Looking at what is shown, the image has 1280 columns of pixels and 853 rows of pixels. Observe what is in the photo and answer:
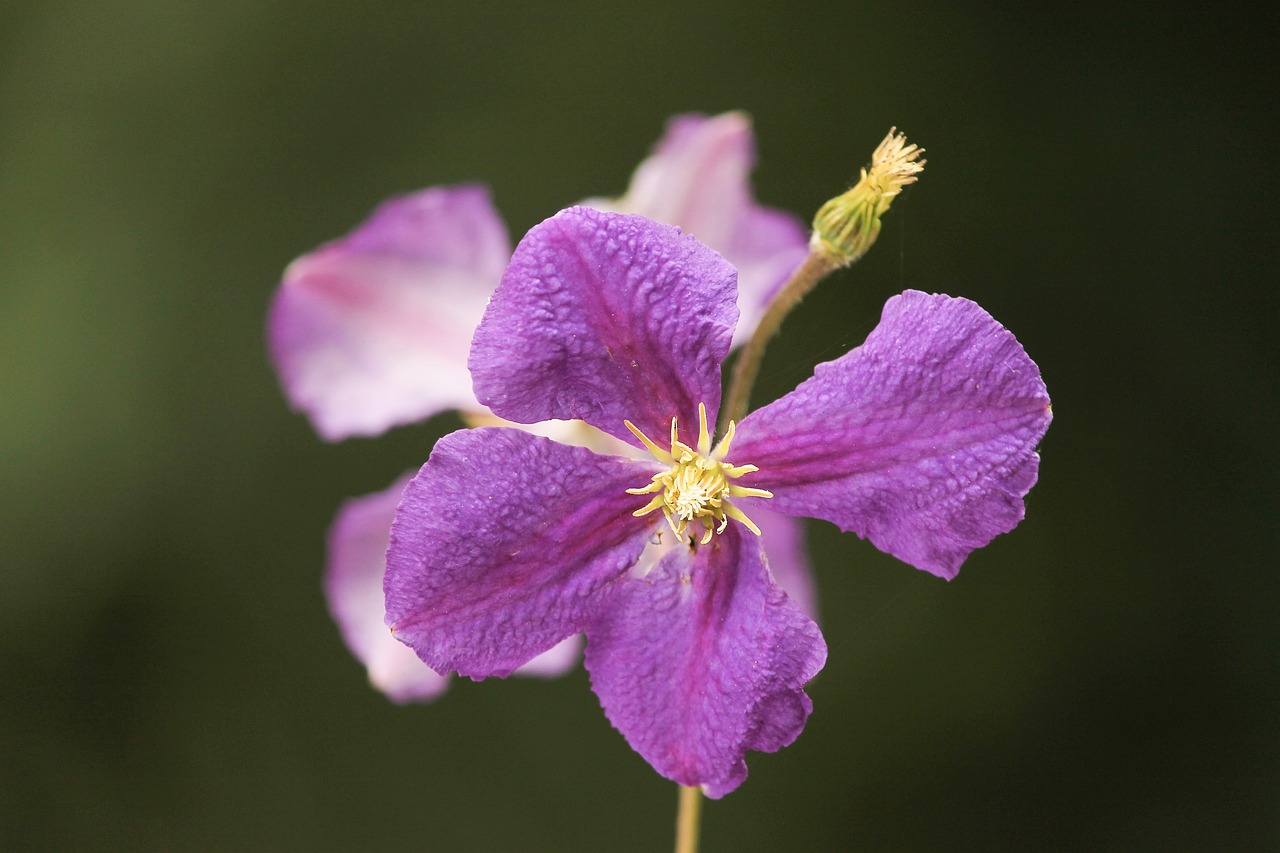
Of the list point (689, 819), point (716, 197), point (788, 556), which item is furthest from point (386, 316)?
point (689, 819)

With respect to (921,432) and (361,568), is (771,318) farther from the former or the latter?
(361,568)

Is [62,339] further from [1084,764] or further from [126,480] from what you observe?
[1084,764]

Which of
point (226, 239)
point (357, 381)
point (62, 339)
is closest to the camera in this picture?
point (357, 381)

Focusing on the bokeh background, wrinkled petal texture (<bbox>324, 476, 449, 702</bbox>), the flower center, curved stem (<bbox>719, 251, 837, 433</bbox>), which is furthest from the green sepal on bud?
the bokeh background

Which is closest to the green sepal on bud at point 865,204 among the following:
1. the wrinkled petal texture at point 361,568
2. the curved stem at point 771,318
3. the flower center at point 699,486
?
the curved stem at point 771,318

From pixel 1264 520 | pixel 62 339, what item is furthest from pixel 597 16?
pixel 1264 520

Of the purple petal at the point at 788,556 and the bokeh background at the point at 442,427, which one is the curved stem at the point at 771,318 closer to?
the purple petal at the point at 788,556

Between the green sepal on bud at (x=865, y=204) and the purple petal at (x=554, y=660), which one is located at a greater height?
the green sepal on bud at (x=865, y=204)
